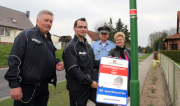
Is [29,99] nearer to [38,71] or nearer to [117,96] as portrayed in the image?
[38,71]

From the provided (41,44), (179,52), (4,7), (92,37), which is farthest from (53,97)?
(92,37)

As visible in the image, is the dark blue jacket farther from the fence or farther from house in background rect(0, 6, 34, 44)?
house in background rect(0, 6, 34, 44)

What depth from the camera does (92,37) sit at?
171 feet

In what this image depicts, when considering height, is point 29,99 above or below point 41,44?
below

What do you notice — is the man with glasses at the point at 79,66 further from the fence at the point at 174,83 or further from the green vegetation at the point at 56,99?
the fence at the point at 174,83

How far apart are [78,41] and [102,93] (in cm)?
101

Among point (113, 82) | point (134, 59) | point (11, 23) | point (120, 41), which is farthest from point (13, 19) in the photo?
point (134, 59)

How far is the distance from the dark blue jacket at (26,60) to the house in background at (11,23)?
27060 millimetres

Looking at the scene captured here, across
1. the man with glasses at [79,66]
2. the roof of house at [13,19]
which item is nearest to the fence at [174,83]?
the man with glasses at [79,66]

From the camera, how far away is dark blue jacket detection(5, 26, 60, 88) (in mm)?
2139

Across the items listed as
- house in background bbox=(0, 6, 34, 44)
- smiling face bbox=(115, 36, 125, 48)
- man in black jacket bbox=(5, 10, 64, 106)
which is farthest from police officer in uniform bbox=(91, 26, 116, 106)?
house in background bbox=(0, 6, 34, 44)

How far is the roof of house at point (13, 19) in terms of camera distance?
28.3 meters

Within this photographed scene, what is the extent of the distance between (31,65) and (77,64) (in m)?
0.71

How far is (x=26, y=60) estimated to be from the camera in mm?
2260
